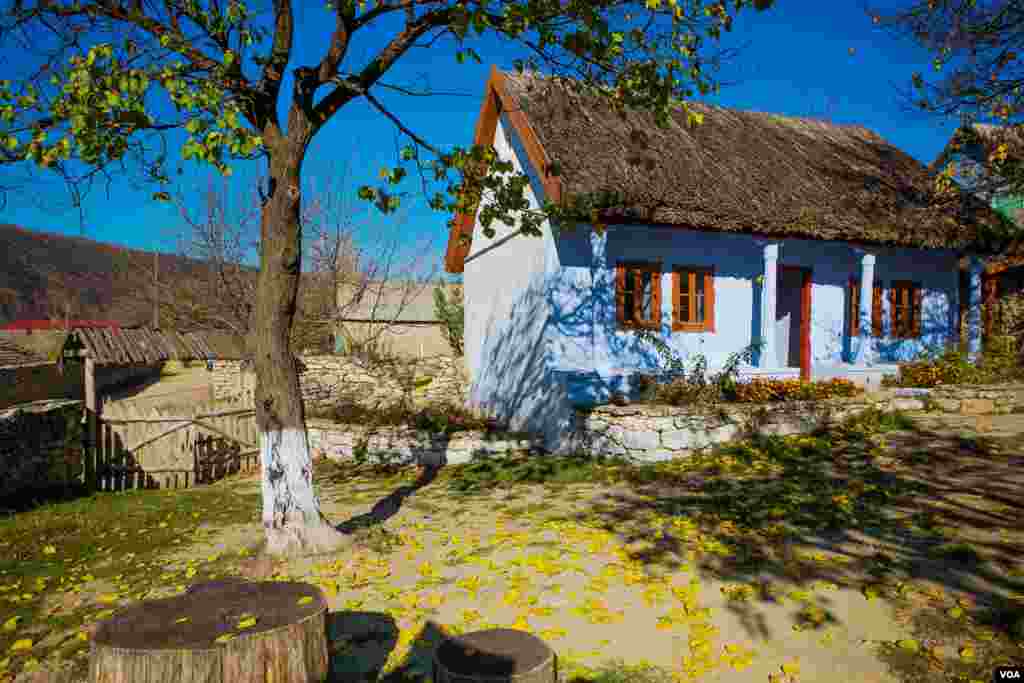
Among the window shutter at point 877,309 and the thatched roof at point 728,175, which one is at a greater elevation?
the thatched roof at point 728,175

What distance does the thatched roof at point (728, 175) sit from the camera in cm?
1052

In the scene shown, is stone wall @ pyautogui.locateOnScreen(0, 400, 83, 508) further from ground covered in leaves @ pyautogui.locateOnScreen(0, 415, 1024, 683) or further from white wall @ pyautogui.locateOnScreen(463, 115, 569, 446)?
white wall @ pyautogui.locateOnScreen(463, 115, 569, 446)

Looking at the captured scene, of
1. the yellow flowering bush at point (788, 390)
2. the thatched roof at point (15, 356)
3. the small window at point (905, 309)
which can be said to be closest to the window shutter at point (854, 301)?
the small window at point (905, 309)

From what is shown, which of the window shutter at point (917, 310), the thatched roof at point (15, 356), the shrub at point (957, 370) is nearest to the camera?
the shrub at point (957, 370)

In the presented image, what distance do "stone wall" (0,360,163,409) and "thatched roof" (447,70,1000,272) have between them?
1341 centimetres

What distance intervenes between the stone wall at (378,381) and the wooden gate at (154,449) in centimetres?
229

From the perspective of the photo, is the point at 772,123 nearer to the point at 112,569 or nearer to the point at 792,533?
the point at 792,533

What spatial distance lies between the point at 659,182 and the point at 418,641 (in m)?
8.76

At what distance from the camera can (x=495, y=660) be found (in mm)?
3000

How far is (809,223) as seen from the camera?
11.5m

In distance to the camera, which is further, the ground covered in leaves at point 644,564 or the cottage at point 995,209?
the cottage at point 995,209

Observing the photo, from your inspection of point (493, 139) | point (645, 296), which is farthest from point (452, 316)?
point (645, 296)

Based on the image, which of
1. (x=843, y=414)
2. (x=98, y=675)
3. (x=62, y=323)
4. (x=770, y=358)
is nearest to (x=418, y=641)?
(x=98, y=675)

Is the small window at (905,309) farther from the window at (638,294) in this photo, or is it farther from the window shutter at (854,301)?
the window at (638,294)
